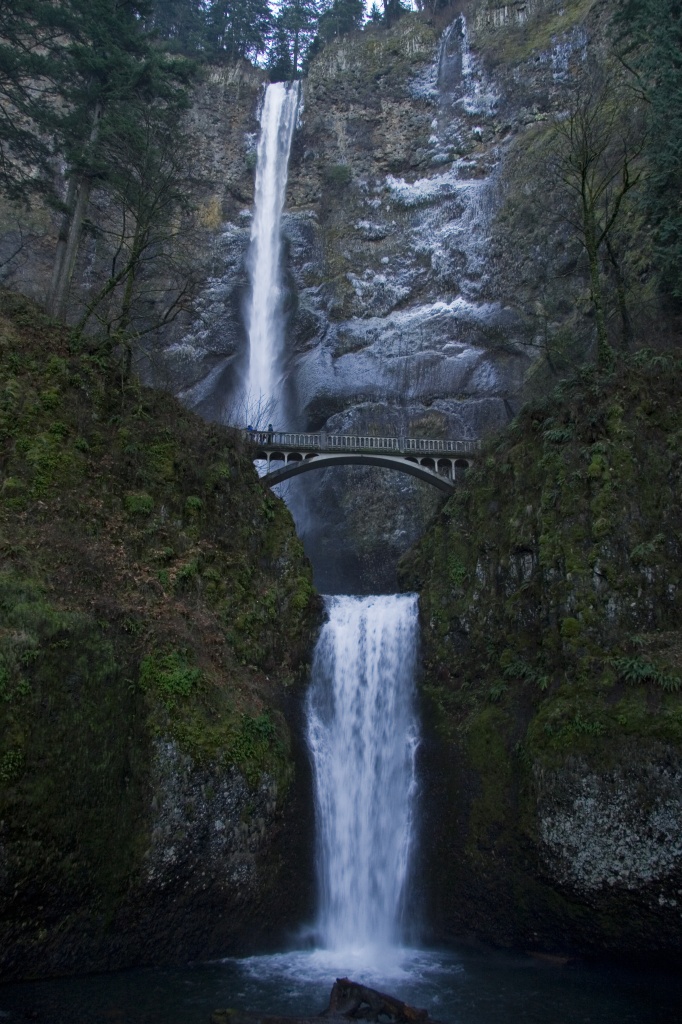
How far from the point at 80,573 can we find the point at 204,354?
25.5 meters

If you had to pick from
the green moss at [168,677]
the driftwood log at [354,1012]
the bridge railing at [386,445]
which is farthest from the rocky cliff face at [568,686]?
the bridge railing at [386,445]

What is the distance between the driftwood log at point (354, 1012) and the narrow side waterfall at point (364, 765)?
3.81m

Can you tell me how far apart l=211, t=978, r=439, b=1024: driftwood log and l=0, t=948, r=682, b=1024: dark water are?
0.63 m

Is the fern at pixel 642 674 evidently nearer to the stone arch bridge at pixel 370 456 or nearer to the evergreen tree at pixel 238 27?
the stone arch bridge at pixel 370 456

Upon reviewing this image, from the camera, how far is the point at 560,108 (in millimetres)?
37438

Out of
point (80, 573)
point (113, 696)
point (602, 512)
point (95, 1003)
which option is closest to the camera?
point (95, 1003)

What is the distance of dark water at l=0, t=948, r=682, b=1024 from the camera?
10.4m

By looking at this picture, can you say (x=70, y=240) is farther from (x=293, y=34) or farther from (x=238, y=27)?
(x=293, y=34)

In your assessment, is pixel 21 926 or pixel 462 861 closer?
pixel 21 926

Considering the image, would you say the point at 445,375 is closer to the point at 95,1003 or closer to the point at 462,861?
the point at 462,861

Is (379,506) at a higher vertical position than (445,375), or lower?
lower

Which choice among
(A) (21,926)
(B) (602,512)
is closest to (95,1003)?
(A) (21,926)

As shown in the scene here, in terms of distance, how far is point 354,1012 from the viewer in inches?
406

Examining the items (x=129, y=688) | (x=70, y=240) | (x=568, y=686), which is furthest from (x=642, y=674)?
(x=70, y=240)
